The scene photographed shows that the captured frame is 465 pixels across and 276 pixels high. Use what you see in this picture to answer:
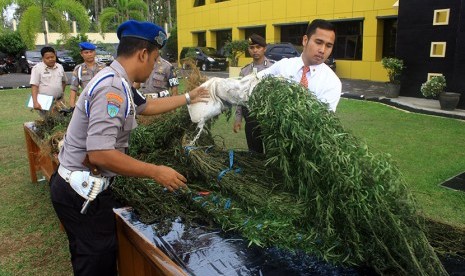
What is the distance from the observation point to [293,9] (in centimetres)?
1881

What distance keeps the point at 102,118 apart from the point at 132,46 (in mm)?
358

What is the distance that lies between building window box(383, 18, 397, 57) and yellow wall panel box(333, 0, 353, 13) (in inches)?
62.0

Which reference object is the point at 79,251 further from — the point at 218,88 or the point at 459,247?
the point at 459,247

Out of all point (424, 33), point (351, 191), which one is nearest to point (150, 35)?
point (351, 191)

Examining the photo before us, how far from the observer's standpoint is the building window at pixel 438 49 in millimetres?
9422

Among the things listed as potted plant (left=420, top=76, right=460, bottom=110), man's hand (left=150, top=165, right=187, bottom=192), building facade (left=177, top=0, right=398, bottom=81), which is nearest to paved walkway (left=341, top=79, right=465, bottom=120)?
potted plant (left=420, top=76, right=460, bottom=110)

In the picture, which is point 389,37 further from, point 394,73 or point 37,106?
point 37,106

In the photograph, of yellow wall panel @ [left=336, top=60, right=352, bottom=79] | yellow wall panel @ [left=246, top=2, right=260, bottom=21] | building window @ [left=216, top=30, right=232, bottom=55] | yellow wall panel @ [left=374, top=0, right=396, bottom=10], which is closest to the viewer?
yellow wall panel @ [left=374, top=0, right=396, bottom=10]

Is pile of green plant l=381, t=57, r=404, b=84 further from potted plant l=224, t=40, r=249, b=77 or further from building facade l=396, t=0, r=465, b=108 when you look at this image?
potted plant l=224, t=40, r=249, b=77

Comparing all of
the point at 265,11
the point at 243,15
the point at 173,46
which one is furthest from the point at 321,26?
the point at 173,46

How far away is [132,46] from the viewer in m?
1.70

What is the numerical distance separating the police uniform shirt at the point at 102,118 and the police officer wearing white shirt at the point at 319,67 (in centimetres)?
90

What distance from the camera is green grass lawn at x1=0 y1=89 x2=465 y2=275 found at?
10.4 ft

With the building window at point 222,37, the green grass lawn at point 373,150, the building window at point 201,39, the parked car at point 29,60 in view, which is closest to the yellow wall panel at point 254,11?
the building window at point 222,37
